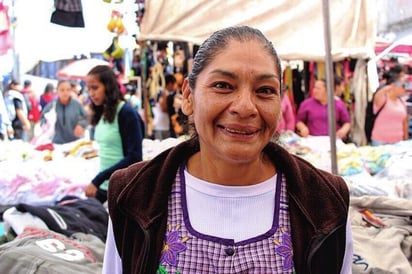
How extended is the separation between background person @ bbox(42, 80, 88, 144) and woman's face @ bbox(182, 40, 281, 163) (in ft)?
17.9

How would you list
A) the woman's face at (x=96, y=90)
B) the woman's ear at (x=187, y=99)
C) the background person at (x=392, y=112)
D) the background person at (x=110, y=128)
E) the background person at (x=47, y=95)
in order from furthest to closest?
the background person at (x=47, y=95) < the background person at (x=392, y=112) < the woman's face at (x=96, y=90) < the background person at (x=110, y=128) < the woman's ear at (x=187, y=99)

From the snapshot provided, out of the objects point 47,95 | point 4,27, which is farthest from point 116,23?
point 47,95

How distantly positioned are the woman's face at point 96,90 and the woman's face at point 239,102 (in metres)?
2.04

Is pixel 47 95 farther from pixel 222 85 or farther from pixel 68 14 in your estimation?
pixel 222 85

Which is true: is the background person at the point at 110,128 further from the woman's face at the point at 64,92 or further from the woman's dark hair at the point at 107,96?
the woman's face at the point at 64,92

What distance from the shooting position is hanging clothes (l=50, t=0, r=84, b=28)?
371 cm

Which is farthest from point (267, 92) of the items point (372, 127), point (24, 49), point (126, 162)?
point (24, 49)

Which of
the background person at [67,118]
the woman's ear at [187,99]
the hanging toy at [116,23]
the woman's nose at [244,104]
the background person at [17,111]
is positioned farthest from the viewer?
the background person at [17,111]

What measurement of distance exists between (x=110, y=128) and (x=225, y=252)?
6.69 feet

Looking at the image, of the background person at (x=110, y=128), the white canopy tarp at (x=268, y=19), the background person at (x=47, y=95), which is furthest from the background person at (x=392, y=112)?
the background person at (x=47, y=95)

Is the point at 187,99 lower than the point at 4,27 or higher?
lower

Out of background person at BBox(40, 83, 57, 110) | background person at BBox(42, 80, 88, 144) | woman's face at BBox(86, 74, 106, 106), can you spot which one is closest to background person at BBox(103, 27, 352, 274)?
woman's face at BBox(86, 74, 106, 106)

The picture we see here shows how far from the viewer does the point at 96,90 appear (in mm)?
3113

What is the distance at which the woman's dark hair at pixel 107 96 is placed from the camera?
3020 mm
